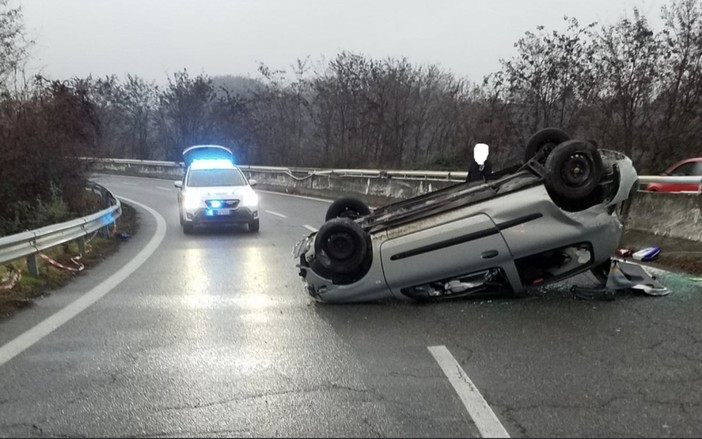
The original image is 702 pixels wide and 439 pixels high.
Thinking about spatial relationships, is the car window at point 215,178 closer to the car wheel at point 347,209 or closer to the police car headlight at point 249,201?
the police car headlight at point 249,201

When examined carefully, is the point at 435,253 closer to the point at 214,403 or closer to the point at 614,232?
the point at 614,232

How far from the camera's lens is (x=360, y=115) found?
1545 inches

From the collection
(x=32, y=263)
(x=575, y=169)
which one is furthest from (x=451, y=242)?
(x=32, y=263)

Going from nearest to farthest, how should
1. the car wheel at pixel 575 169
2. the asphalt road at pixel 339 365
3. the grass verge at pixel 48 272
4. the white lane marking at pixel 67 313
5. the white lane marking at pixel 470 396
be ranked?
the white lane marking at pixel 470 396 < the asphalt road at pixel 339 365 < the white lane marking at pixel 67 313 < the car wheel at pixel 575 169 < the grass verge at pixel 48 272

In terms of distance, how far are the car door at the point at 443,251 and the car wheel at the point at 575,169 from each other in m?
0.78

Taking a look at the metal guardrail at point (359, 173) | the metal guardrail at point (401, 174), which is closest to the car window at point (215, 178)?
the metal guardrail at point (359, 173)

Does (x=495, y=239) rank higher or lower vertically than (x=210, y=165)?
lower

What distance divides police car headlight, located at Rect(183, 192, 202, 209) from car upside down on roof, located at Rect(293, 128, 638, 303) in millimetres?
7412

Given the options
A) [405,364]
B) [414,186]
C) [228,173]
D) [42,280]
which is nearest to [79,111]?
[228,173]

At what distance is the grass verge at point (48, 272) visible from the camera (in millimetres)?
6532

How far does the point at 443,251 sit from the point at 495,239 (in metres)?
0.53

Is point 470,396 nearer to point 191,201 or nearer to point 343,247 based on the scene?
point 343,247

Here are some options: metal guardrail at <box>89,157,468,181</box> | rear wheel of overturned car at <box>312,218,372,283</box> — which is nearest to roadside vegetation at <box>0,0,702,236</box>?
metal guardrail at <box>89,157,468,181</box>

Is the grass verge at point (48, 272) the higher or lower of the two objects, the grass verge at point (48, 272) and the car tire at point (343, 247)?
the lower
